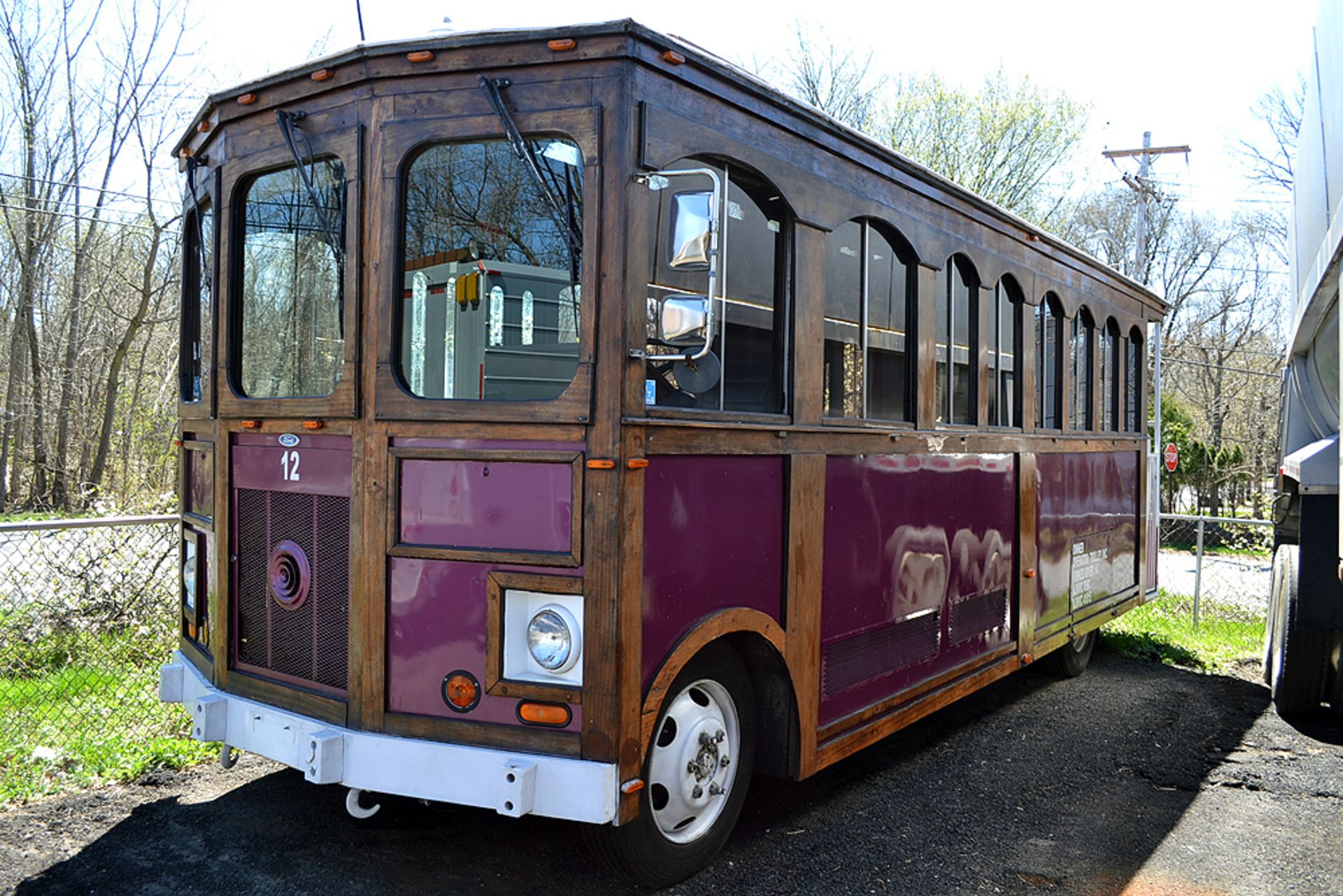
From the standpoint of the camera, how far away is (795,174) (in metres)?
4.15

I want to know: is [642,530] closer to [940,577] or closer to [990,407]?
[940,577]

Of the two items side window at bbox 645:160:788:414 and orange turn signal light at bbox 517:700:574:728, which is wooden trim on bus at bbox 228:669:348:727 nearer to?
orange turn signal light at bbox 517:700:574:728

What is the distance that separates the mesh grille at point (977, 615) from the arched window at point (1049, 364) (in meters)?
1.32

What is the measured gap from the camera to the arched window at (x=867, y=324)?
4.46 meters

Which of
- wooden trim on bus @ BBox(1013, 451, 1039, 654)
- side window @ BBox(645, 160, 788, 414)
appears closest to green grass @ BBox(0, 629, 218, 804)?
side window @ BBox(645, 160, 788, 414)

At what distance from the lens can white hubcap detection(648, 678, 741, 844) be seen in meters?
3.64

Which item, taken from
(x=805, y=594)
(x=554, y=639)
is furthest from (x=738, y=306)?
(x=554, y=639)

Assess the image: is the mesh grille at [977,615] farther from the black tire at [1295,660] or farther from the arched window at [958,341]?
the black tire at [1295,660]

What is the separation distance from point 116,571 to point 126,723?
167 cm

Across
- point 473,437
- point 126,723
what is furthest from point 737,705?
point 126,723

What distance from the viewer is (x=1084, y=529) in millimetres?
7363

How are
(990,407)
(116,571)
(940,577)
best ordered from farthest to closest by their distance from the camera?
(116,571) → (990,407) → (940,577)

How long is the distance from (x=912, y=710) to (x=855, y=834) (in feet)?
2.78

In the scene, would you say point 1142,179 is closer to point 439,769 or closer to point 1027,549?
point 1027,549
